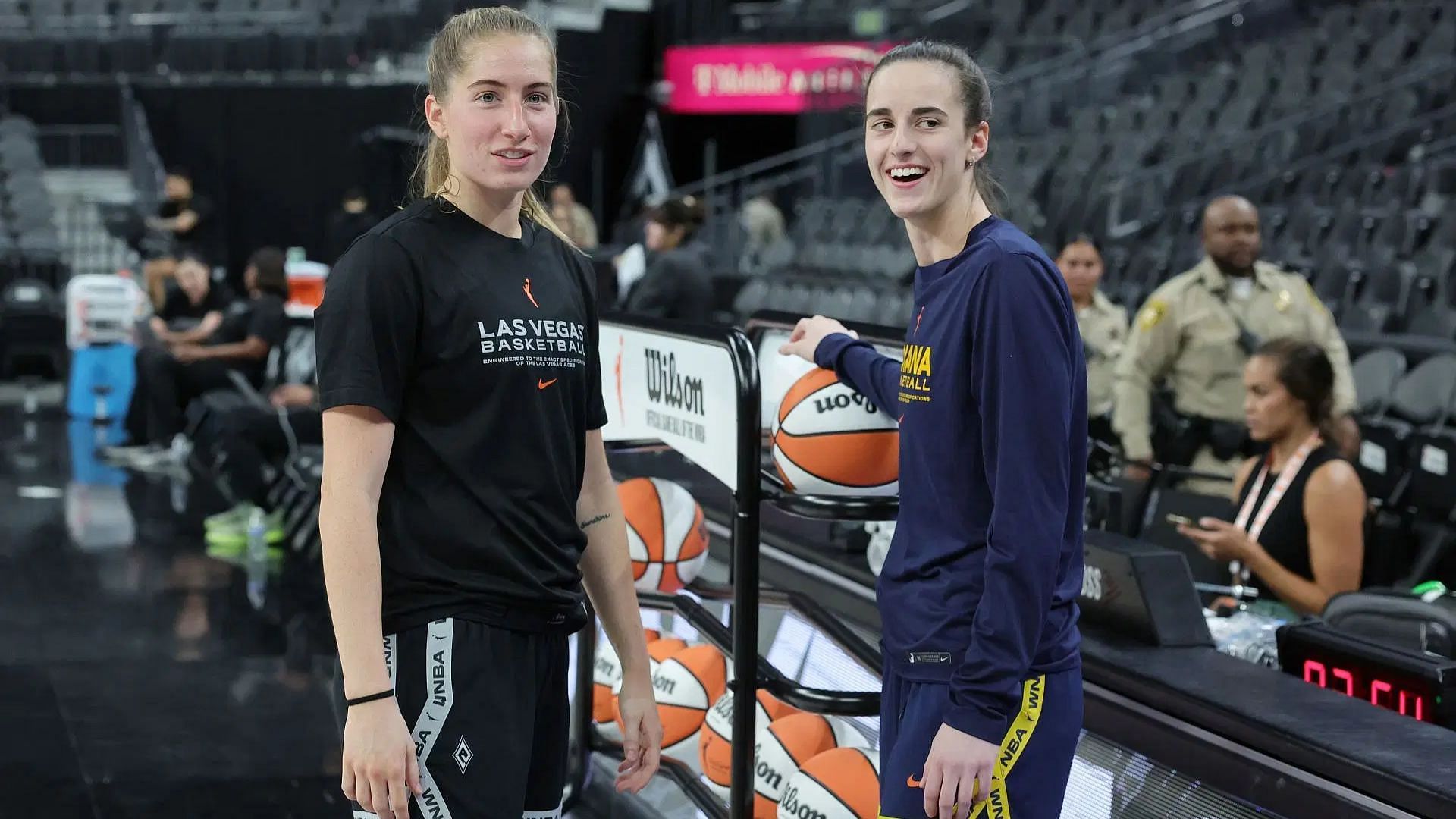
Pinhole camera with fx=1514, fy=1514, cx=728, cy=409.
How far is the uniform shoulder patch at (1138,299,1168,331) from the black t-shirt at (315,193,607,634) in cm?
395

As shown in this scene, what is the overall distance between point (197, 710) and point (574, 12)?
1480 cm

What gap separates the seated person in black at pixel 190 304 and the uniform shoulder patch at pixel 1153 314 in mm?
5617

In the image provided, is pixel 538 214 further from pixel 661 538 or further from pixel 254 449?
pixel 254 449

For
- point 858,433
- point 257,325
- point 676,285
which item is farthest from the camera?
point 257,325

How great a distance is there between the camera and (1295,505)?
12.5ft

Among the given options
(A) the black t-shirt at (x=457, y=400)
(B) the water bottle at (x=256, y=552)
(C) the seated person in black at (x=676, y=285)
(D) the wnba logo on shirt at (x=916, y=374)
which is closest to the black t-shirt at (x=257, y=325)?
(B) the water bottle at (x=256, y=552)

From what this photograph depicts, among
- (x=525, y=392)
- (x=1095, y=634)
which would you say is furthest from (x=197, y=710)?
(x=525, y=392)

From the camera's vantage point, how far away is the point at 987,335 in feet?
5.82

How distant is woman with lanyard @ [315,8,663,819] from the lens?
1715 mm

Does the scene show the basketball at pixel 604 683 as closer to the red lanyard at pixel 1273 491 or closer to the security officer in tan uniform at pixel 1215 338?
the red lanyard at pixel 1273 491

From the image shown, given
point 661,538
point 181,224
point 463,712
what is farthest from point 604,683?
point 181,224

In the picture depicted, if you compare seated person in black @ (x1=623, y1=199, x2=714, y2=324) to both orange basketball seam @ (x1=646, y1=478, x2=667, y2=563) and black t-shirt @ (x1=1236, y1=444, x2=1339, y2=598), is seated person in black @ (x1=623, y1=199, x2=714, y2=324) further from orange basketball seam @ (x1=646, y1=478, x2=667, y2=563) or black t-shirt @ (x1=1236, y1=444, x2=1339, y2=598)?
orange basketball seam @ (x1=646, y1=478, x2=667, y2=563)

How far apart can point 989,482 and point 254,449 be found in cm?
586

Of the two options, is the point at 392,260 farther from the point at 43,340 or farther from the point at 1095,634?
the point at 43,340
